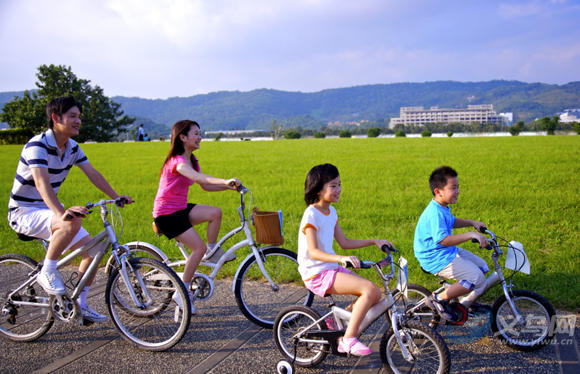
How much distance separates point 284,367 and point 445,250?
1787mm

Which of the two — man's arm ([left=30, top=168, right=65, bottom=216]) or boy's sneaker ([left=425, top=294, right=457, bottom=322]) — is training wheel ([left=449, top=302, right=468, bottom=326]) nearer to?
boy's sneaker ([left=425, top=294, right=457, bottom=322])

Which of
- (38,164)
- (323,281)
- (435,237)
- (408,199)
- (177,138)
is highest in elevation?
(177,138)

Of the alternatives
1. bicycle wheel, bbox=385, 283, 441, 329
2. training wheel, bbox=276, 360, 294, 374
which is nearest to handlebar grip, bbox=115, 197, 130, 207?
training wheel, bbox=276, 360, 294, 374

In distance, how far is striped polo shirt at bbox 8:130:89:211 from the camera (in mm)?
3621

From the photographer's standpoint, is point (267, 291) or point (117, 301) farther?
point (267, 291)

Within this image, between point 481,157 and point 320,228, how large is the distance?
15.5 m

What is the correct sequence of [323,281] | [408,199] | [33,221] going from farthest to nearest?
1. [408,199]
2. [33,221]
3. [323,281]

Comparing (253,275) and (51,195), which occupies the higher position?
(51,195)

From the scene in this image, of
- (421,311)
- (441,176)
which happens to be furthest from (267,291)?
(441,176)

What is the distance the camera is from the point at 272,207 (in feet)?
31.0

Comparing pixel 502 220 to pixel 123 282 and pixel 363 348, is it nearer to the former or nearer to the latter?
pixel 363 348

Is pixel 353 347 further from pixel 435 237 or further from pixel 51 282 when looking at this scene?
pixel 51 282

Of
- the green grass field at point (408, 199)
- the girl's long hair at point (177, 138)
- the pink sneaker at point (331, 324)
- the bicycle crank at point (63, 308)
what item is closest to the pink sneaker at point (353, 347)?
the pink sneaker at point (331, 324)

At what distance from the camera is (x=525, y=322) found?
3418 mm
